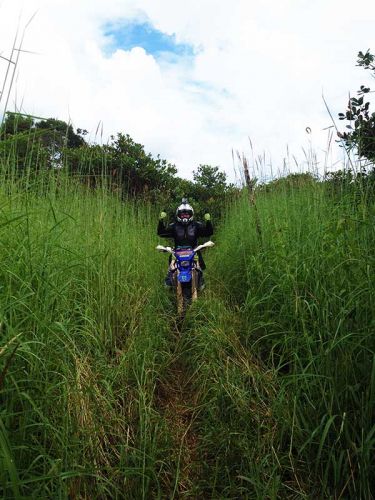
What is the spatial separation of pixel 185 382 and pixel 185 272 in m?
1.86

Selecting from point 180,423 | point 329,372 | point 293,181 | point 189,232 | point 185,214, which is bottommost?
point 180,423

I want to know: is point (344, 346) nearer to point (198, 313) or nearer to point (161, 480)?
point (161, 480)

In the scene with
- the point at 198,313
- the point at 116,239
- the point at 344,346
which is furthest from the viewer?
the point at 116,239

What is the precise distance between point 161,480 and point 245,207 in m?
3.99

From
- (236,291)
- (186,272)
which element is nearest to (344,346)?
(236,291)

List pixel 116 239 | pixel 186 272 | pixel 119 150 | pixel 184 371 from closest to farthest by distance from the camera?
pixel 184 371 < pixel 116 239 < pixel 186 272 < pixel 119 150

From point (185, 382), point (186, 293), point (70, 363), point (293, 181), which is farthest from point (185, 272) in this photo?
point (70, 363)

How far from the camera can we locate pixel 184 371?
9.27 ft

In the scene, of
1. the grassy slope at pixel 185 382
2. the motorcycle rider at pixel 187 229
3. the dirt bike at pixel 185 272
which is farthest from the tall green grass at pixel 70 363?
the motorcycle rider at pixel 187 229

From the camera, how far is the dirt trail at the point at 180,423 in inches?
66.9

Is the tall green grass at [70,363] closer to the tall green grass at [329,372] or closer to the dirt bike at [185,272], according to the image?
the tall green grass at [329,372]

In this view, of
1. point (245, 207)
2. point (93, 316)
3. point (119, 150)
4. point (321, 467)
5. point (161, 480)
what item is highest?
point (119, 150)

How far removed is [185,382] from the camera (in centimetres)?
266

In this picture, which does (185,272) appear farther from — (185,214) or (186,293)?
(185,214)
